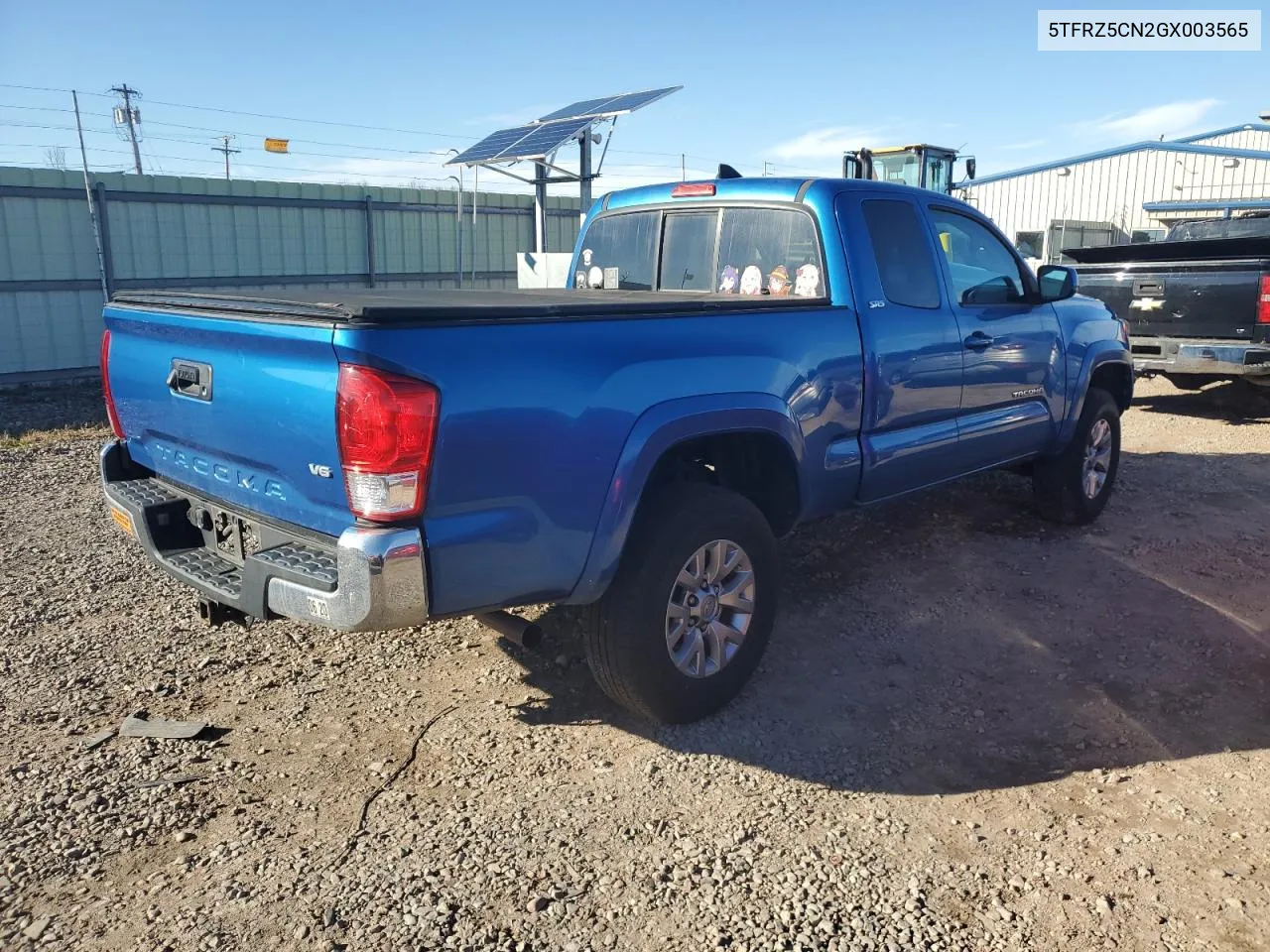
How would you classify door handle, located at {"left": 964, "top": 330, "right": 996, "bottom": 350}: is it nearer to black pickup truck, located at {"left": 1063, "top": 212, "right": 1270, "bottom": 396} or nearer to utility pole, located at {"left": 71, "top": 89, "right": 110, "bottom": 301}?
black pickup truck, located at {"left": 1063, "top": 212, "right": 1270, "bottom": 396}

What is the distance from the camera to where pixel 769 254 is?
448 centimetres

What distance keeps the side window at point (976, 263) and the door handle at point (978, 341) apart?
0.17 metres

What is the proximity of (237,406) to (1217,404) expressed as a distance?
1094 centimetres

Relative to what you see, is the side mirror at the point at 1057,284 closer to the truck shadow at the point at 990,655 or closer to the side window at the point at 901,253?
the side window at the point at 901,253

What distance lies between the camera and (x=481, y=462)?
280 centimetres

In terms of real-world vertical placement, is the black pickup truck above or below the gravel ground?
above

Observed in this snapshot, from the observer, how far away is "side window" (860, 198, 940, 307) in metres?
4.39

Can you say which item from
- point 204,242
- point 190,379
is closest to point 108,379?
point 190,379

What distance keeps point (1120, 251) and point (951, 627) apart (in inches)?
297

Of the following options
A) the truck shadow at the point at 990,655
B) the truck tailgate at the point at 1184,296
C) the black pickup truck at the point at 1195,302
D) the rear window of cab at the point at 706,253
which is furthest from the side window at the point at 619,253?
the truck tailgate at the point at 1184,296

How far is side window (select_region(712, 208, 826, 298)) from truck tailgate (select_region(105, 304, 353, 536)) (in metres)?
2.29

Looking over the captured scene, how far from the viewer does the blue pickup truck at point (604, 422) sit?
2.72m

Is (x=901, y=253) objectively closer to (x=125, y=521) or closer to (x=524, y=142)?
(x=125, y=521)

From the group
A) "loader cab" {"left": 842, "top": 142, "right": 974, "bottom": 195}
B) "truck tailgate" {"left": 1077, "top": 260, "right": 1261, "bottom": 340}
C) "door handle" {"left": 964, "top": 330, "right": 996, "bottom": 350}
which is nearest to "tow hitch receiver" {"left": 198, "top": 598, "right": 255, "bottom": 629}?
"door handle" {"left": 964, "top": 330, "right": 996, "bottom": 350}
